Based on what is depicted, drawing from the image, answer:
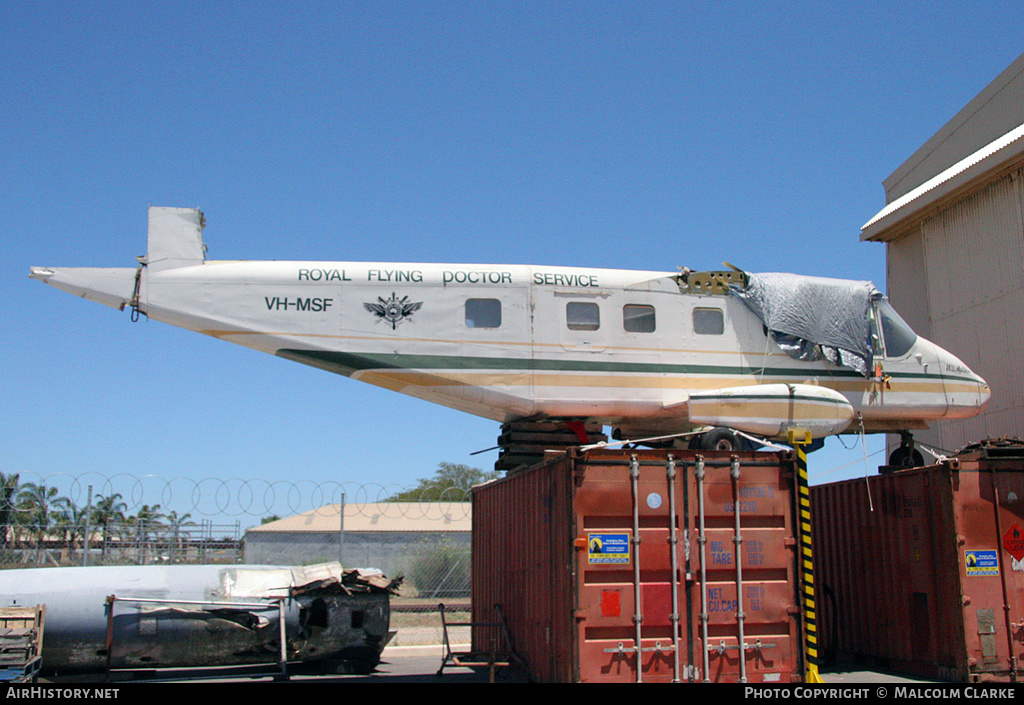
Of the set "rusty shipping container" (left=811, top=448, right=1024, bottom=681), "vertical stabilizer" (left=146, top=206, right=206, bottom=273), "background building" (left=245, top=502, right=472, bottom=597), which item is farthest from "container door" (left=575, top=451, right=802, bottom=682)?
"background building" (left=245, top=502, right=472, bottom=597)

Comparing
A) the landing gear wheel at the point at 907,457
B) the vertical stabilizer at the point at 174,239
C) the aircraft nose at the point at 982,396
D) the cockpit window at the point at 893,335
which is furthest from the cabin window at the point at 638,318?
the vertical stabilizer at the point at 174,239

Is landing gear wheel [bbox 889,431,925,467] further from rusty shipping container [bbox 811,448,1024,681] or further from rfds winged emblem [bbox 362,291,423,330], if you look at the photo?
rfds winged emblem [bbox 362,291,423,330]

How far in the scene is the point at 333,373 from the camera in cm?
1309

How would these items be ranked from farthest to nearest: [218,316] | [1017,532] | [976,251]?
[976,251]
[218,316]
[1017,532]

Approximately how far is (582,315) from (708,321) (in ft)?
7.18

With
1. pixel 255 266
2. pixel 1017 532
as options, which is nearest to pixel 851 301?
pixel 1017 532

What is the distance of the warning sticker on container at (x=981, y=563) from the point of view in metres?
10.8

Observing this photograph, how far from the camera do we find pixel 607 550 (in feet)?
31.1

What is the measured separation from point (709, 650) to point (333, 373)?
690 centimetres

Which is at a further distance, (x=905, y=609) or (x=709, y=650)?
(x=905, y=609)

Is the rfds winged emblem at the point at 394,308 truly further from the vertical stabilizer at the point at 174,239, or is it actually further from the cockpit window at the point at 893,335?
the cockpit window at the point at 893,335

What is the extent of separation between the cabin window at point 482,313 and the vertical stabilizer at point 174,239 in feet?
14.0

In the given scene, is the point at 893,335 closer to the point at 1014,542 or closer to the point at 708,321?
the point at 708,321

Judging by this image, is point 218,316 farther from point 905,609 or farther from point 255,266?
point 905,609
